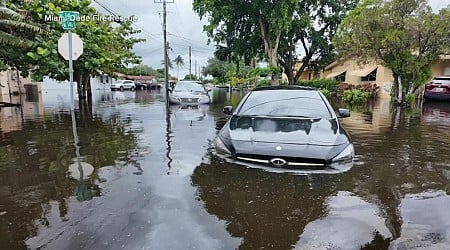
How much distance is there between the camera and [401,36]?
15445 millimetres

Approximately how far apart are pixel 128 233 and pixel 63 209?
110 cm

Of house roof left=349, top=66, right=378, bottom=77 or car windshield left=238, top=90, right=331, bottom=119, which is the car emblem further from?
house roof left=349, top=66, right=378, bottom=77

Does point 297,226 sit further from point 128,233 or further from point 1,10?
point 1,10

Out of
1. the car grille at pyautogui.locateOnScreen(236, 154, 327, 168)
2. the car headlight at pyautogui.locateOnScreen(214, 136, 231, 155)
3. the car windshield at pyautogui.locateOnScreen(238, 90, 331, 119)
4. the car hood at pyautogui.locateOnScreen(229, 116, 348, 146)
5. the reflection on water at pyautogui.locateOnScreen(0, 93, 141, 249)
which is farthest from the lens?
the car windshield at pyautogui.locateOnScreen(238, 90, 331, 119)

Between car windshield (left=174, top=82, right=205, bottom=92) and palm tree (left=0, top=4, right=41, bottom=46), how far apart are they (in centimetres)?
844

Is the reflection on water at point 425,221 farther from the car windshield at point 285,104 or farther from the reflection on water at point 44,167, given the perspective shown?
the reflection on water at point 44,167

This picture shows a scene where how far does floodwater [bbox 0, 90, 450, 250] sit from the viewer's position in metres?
3.28

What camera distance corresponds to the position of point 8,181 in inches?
197

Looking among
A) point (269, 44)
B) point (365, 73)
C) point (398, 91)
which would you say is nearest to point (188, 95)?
point (398, 91)

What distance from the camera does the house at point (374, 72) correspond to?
24.3 m

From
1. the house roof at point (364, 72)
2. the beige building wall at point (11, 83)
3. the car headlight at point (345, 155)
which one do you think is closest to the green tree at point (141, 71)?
the beige building wall at point (11, 83)

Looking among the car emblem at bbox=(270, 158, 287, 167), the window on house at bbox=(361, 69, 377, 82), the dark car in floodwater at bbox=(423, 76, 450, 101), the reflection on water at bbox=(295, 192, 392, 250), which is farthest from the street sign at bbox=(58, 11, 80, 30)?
the window on house at bbox=(361, 69, 377, 82)

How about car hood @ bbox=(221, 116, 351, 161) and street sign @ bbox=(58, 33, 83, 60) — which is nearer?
car hood @ bbox=(221, 116, 351, 161)

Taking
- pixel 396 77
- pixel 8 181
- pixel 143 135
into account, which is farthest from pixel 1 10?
pixel 396 77
